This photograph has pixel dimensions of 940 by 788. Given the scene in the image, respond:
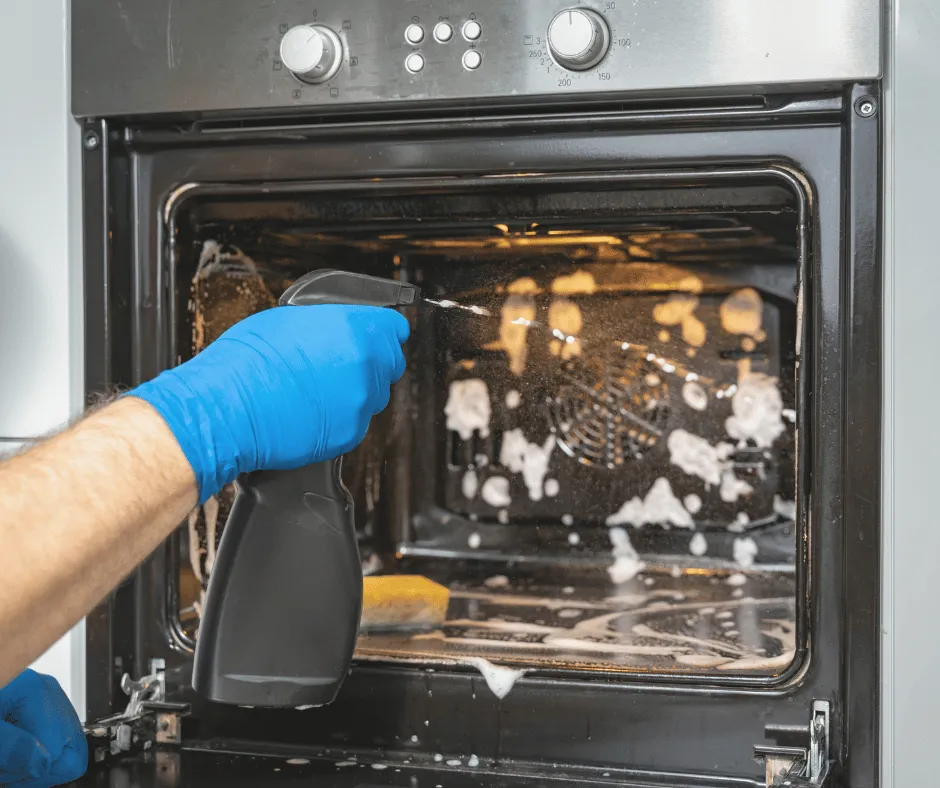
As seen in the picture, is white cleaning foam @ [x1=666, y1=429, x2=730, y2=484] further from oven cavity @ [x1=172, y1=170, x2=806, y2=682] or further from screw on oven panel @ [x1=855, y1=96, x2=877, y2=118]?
screw on oven panel @ [x1=855, y1=96, x2=877, y2=118]

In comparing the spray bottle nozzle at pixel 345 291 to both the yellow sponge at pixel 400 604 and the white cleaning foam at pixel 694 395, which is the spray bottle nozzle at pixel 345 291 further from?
the white cleaning foam at pixel 694 395

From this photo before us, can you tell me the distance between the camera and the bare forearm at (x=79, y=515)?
2.02 ft

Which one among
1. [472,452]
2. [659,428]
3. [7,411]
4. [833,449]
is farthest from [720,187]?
[7,411]

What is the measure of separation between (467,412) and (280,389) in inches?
23.6

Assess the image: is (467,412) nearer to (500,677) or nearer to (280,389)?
(500,677)

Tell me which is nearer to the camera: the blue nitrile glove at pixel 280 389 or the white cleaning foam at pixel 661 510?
the blue nitrile glove at pixel 280 389

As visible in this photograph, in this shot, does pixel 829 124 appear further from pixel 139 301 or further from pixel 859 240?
pixel 139 301

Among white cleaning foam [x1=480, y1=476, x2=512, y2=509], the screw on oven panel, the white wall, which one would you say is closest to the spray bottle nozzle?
the white wall

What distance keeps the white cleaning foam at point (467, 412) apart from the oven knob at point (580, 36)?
1.68 feet

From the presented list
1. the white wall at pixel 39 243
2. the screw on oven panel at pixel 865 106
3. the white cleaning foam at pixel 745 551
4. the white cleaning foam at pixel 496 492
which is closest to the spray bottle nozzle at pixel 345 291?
the white wall at pixel 39 243

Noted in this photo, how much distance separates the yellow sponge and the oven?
2cm

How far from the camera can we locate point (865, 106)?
93cm

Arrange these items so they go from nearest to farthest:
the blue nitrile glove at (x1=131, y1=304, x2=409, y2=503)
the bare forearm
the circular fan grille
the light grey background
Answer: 1. the bare forearm
2. the blue nitrile glove at (x1=131, y1=304, x2=409, y2=503)
3. the light grey background
4. the circular fan grille

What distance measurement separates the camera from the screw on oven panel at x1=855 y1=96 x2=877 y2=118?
0.92 meters
